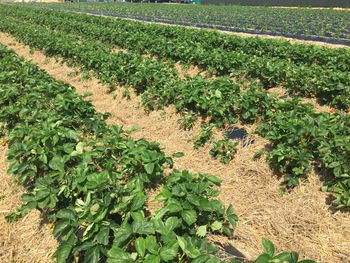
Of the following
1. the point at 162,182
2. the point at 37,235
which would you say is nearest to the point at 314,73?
the point at 162,182

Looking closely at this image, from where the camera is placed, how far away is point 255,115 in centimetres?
548

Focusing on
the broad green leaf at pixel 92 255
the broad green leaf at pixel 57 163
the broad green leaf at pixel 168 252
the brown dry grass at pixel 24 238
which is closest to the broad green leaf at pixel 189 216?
the broad green leaf at pixel 168 252

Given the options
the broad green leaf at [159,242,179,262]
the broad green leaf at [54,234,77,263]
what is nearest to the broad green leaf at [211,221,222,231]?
the broad green leaf at [159,242,179,262]

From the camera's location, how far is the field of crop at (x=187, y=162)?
2668 mm

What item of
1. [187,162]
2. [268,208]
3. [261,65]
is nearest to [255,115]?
[187,162]

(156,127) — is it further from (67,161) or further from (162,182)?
(67,161)

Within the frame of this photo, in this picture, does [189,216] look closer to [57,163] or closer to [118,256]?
[118,256]

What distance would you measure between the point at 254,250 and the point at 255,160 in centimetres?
162

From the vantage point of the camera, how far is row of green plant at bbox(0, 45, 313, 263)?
2.39 metres

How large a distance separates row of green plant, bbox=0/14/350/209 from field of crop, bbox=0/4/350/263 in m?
0.02

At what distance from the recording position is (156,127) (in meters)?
6.40

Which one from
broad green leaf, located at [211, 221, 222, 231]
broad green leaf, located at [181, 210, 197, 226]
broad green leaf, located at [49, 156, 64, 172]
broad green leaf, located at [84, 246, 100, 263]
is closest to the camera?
broad green leaf, located at [84, 246, 100, 263]

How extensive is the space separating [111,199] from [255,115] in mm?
3358

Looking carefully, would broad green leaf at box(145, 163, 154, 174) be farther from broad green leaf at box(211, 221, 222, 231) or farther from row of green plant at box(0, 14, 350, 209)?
row of green plant at box(0, 14, 350, 209)
